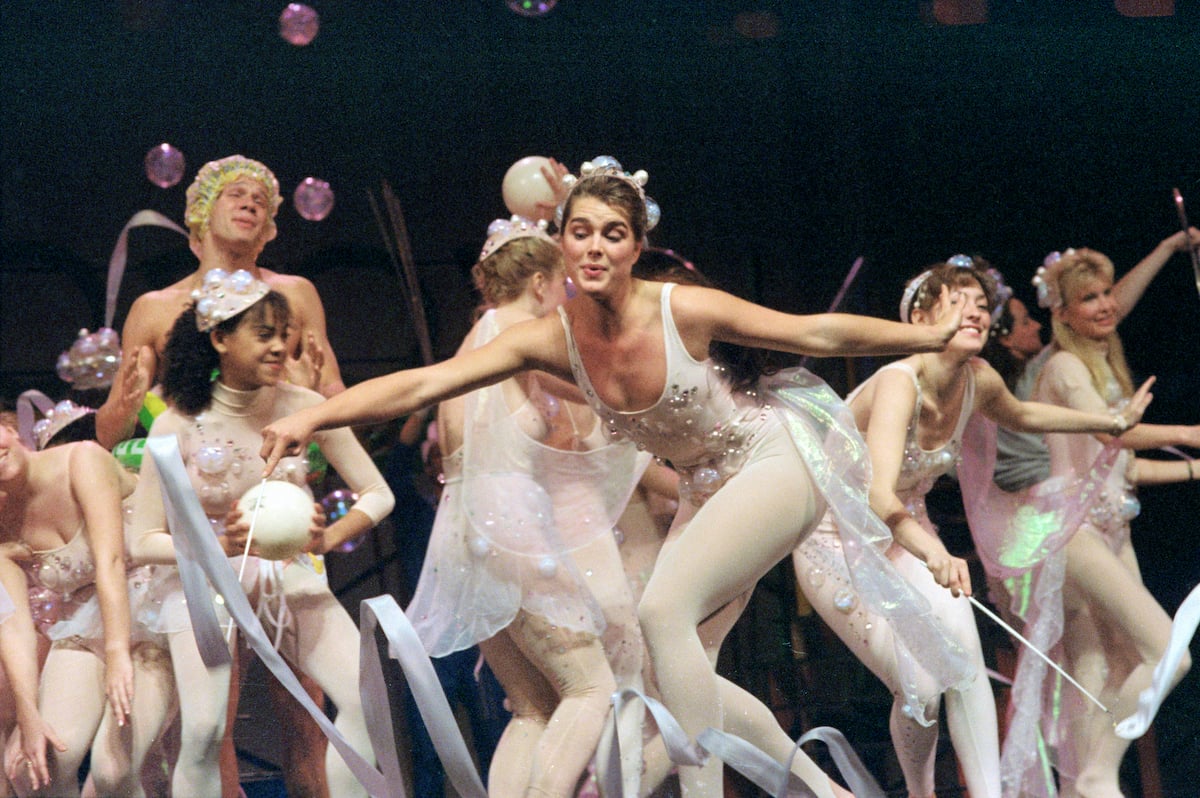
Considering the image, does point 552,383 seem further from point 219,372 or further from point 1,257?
point 1,257

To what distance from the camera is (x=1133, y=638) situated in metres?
3.60

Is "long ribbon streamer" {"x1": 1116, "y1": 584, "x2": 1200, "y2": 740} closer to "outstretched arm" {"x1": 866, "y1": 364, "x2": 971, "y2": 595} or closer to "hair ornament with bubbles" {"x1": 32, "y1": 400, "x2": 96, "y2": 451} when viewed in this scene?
"outstretched arm" {"x1": 866, "y1": 364, "x2": 971, "y2": 595}

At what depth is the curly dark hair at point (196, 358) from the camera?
3.20 meters

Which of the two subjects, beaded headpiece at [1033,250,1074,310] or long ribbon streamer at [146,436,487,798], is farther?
beaded headpiece at [1033,250,1074,310]

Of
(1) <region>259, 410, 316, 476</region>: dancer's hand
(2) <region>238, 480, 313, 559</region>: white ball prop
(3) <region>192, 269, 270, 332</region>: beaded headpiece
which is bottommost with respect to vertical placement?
(2) <region>238, 480, 313, 559</region>: white ball prop

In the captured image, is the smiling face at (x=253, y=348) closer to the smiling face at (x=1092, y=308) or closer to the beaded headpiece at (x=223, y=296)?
the beaded headpiece at (x=223, y=296)

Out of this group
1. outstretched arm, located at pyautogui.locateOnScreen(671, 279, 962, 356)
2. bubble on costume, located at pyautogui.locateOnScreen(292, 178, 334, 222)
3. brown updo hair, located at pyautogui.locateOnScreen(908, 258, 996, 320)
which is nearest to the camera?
outstretched arm, located at pyautogui.locateOnScreen(671, 279, 962, 356)

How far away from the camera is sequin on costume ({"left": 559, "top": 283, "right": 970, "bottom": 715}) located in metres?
2.74

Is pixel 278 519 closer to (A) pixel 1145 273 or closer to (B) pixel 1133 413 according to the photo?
(B) pixel 1133 413

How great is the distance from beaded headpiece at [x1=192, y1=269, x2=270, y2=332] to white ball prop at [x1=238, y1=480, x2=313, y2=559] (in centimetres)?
48

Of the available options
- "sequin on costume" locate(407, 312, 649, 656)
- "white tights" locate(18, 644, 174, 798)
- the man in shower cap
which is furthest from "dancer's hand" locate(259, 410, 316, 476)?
the man in shower cap

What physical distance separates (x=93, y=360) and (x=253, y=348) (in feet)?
3.72

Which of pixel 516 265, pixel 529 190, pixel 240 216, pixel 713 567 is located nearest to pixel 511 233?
pixel 516 265

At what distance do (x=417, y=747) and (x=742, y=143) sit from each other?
2069 millimetres
